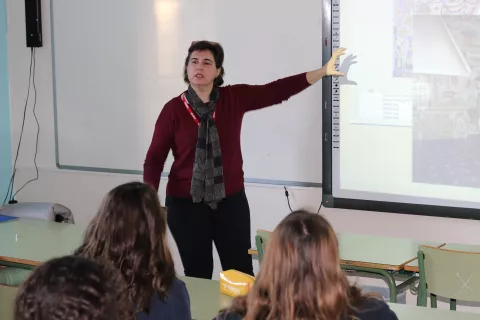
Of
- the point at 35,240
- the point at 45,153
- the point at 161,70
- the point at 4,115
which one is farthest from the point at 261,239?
the point at 4,115

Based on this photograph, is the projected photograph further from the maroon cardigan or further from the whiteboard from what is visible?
the maroon cardigan

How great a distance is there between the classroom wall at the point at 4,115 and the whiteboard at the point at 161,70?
501mm

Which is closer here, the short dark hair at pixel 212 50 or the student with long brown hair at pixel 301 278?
the student with long brown hair at pixel 301 278

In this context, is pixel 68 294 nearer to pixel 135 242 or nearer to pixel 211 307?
pixel 135 242

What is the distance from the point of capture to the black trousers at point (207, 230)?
3949 mm

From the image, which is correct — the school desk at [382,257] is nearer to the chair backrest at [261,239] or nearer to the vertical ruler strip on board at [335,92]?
the chair backrest at [261,239]

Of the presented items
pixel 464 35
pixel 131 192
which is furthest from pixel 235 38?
pixel 131 192

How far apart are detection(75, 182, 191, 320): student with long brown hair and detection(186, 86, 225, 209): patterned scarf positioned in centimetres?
154

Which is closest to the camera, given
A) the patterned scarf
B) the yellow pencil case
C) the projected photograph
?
the yellow pencil case

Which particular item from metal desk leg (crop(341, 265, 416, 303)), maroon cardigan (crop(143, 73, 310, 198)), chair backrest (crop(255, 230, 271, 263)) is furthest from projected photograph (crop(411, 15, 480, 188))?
chair backrest (crop(255, 230, 271, 263))

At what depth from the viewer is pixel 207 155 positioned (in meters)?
3.94

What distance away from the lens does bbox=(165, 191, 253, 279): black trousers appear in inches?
155

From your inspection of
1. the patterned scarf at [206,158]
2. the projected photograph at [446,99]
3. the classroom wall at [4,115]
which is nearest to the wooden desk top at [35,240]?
the patterned scarf at [206,158]

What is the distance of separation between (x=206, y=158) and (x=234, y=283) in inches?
43.3
